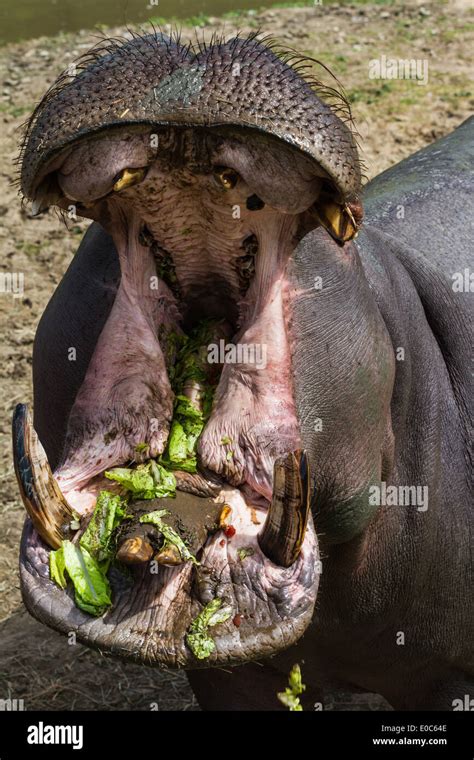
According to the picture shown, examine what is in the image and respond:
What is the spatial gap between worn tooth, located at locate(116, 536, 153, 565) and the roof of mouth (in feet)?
2.71

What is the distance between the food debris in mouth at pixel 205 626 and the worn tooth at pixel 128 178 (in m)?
0.96

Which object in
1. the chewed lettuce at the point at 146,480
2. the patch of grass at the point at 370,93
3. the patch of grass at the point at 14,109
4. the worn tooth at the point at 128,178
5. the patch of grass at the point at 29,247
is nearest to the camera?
the worn tooth at the point at 128,178

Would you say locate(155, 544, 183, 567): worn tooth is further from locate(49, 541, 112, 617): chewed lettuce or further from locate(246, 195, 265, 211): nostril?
locate(246, 195, 265, 211): nostril

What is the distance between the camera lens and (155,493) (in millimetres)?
2752

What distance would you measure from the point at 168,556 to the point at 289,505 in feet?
0.96

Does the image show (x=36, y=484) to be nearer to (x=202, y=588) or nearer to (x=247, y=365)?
(x=202, y=588)

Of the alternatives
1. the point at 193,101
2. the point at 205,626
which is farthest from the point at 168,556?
the point at 193,101

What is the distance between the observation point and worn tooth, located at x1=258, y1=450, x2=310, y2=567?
2.55 meters

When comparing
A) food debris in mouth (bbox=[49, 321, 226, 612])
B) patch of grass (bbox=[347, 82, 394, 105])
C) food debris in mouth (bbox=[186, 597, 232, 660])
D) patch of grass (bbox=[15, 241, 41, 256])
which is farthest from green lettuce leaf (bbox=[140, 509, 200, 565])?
patch of grass (bbox=[347, 82, 394, 105])

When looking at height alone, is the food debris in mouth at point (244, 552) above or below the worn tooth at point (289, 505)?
below

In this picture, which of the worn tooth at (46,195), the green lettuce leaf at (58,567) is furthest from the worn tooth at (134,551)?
the worn tooth at (46,195)

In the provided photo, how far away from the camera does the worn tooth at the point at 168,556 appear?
2557 mm

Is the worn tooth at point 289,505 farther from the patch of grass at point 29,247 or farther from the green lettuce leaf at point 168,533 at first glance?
the patch of grass at point 29,247

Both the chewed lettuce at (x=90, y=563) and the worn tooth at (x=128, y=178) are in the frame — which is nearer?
the worn tooth at (x=128, y=178)
